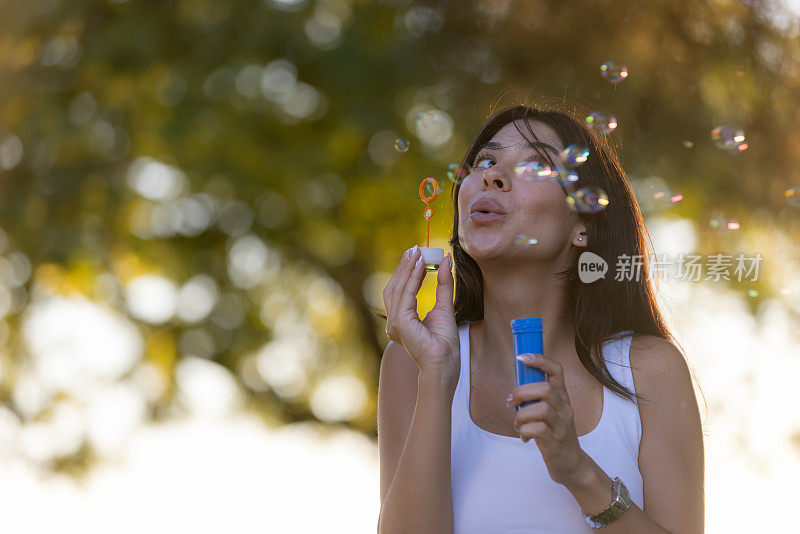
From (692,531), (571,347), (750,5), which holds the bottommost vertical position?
(692,531)

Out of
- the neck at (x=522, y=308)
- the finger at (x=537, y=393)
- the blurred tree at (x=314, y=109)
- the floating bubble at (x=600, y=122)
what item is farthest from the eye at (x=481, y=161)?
the blurred tree at (x=314, y=109)

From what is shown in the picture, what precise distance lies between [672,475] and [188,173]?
189 inches

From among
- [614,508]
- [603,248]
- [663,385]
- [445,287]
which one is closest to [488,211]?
[445,287]

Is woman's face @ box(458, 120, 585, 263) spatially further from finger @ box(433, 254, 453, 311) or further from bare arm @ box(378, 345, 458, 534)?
bare arm @ box(378, 345, 458, 534)

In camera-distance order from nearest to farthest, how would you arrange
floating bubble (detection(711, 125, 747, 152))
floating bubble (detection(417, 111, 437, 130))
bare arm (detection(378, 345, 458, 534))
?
bare arm (detection(378, 345, 458, 534)) < floating bubble (detection(711, 125, 747, 152)) < floating bubble (detection(417, 111, 437, 130))

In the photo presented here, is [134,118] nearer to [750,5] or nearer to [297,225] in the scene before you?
[297,225]

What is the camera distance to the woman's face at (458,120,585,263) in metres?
2.02

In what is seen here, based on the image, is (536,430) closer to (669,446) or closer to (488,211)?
(669,446)

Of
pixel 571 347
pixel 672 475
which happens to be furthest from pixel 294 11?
pixel 672 475

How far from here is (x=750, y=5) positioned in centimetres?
551

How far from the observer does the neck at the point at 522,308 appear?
2.12 m

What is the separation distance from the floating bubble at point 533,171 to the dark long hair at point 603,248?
Result: 4 cm

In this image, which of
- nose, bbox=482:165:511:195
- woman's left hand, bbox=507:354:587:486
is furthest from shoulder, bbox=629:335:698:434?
nose, bbox=482:165:511:195

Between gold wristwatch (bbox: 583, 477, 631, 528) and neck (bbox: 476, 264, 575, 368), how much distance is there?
46 cm
